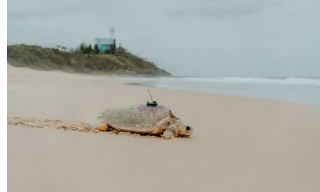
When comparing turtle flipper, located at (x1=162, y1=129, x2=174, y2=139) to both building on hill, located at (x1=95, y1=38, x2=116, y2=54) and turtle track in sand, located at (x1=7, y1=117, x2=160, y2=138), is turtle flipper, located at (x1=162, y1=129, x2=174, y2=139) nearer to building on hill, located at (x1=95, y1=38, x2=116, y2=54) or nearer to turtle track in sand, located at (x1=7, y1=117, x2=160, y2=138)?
turtle track in sand, located at (x1=7, y1=117, x2=160, y2=138)

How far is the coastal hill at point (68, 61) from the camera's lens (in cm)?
3491

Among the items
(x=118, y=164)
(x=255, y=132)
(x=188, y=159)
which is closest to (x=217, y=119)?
(x=255, y=132)

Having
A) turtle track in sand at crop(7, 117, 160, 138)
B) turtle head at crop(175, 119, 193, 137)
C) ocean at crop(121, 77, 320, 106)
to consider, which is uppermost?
ocean at crop(121, 77, 320, 106)

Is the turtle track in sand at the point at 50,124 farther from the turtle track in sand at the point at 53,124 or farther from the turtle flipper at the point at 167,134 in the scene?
the turtle flipper at the point at 167,134

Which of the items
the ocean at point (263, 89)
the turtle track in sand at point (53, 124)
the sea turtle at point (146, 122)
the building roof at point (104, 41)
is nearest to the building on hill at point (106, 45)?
the building roof at point (104, 41)

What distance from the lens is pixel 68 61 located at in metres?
40.5

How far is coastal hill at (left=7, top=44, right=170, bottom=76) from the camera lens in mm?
34906

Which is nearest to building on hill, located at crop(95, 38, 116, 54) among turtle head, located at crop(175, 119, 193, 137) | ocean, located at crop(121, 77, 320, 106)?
ocean, located at crop(121, 77, 320, 106)

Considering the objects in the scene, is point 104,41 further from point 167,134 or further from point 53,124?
point 167,134

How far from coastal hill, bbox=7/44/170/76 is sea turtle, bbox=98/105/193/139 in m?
29.9

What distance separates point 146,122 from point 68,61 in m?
37.1

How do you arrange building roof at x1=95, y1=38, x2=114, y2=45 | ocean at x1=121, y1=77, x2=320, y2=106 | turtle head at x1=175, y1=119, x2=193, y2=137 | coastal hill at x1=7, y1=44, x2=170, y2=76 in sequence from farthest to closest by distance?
building roof at x1=95, y1=38, x2=114, y2=45 → coastal hill at x1=7, y1=44, x2=170, y2=76 → ocean at x1=121, y1=77, x2=320, y2=106 → turtle head at x1=175, y1=119, x2=193, y2=137

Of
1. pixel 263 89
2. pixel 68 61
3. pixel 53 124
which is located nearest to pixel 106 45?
pixel 68 61

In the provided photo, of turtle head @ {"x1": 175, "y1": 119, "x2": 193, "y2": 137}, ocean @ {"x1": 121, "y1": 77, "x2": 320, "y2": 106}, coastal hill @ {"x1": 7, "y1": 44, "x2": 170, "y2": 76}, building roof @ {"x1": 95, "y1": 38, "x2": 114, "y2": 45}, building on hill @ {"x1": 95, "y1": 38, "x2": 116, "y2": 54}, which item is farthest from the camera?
building roof @ {"x1": 95, "y1": 38, "x2": 114, "y2": 45}
